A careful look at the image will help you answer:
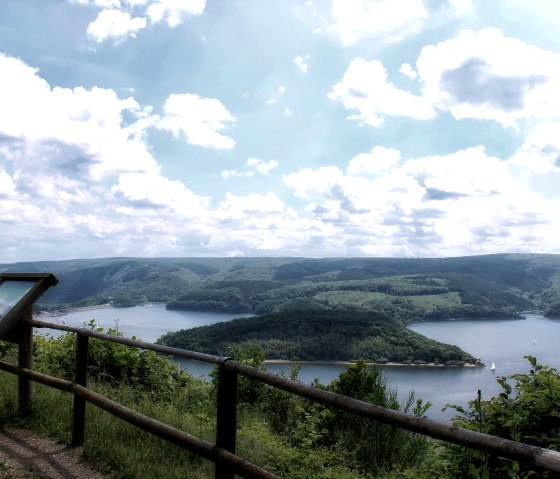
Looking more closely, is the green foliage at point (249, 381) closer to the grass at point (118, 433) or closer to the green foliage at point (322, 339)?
the grass at point (118, 433)

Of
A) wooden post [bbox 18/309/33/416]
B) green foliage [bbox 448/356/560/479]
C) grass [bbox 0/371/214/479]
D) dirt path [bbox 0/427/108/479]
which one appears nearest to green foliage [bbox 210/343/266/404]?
grass [bbox 0/371/214/479]

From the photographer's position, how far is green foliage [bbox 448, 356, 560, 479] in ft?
10.8

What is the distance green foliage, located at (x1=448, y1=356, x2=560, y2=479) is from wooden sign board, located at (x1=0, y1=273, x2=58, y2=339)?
383cm

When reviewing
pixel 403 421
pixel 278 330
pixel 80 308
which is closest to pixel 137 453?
pixel 403 421

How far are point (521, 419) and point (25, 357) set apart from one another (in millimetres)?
4579

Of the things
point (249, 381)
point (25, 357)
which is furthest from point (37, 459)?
point (249, 381)

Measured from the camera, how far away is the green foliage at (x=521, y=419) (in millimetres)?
3305

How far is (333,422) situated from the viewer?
6543 millimetres

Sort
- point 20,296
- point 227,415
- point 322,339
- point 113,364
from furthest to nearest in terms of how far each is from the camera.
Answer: point 322,339 → point 113,364 → point 20,296 → point 227,415

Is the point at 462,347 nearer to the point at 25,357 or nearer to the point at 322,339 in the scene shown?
the point at 322,339

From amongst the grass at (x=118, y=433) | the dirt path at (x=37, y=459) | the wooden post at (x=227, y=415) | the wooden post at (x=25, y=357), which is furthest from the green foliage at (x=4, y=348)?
the wooden post at (x=227, y=415)

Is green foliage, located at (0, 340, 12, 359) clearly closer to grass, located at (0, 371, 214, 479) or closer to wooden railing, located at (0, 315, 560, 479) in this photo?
grass, located at (0, 371, 214, 479)

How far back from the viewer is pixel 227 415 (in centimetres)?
317

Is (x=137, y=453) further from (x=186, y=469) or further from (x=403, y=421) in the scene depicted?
(x=403, y=421)
